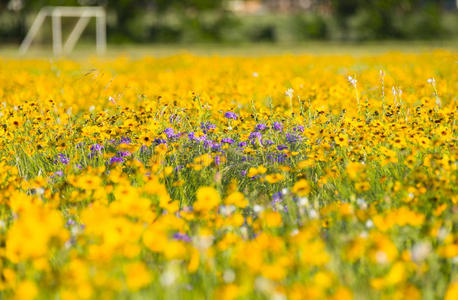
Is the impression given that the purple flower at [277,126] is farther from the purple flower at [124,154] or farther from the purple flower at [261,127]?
the purple flower at [124,154]

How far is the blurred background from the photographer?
32.8 metres

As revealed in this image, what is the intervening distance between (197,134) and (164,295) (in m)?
1.96

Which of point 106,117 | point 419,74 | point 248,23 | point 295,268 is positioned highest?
point 295,268

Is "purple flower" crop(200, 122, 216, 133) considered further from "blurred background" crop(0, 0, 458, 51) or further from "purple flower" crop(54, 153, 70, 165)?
"blurred background" crop(0, 0, 458, 51)

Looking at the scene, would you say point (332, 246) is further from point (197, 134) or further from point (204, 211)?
point (197, 134)

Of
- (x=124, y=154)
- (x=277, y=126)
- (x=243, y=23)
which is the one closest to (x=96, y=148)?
(x=124, y=154)

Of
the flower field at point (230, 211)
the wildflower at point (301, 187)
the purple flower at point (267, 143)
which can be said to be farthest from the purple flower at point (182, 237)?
the purple flower at point (267, 143)

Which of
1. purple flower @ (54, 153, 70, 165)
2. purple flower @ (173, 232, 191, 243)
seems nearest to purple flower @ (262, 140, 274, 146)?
purple flower @ (54, 153, 70, 165)

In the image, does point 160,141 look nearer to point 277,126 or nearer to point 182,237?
point 277,126

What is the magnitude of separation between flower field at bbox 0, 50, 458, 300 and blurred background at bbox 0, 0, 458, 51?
28412mm

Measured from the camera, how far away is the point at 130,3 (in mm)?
34312

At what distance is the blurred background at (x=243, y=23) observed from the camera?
32812mm

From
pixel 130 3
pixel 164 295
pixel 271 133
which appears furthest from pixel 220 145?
pixel 130 3

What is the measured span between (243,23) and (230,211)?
34552 millimetres
